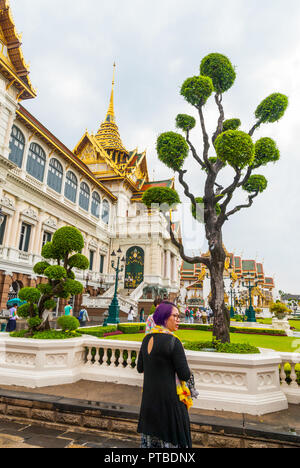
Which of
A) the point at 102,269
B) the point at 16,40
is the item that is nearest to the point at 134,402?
the point at 16,40

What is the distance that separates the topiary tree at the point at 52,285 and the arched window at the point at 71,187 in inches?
711

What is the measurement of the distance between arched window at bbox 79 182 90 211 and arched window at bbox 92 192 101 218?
116 cm

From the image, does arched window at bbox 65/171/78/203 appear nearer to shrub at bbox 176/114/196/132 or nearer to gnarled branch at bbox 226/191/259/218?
shrub at bbox 176/114/196/132

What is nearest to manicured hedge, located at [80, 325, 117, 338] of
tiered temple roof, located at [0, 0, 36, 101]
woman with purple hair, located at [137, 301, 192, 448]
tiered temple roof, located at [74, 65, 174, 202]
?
woman with purple hair, located at [137, 301, 192, 448]

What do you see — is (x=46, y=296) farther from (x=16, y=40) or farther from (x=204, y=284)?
(x=204, y=284)

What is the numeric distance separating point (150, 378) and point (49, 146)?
71.8 ft

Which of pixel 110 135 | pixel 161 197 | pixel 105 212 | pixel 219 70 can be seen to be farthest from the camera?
pixel 110 135

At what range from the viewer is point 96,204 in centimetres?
2892

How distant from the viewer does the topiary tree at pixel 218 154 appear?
233 inches

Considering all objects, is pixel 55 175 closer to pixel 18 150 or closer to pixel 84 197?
pixel 18 150

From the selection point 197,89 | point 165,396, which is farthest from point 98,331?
point 165,396

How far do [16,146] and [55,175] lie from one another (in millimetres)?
4591
